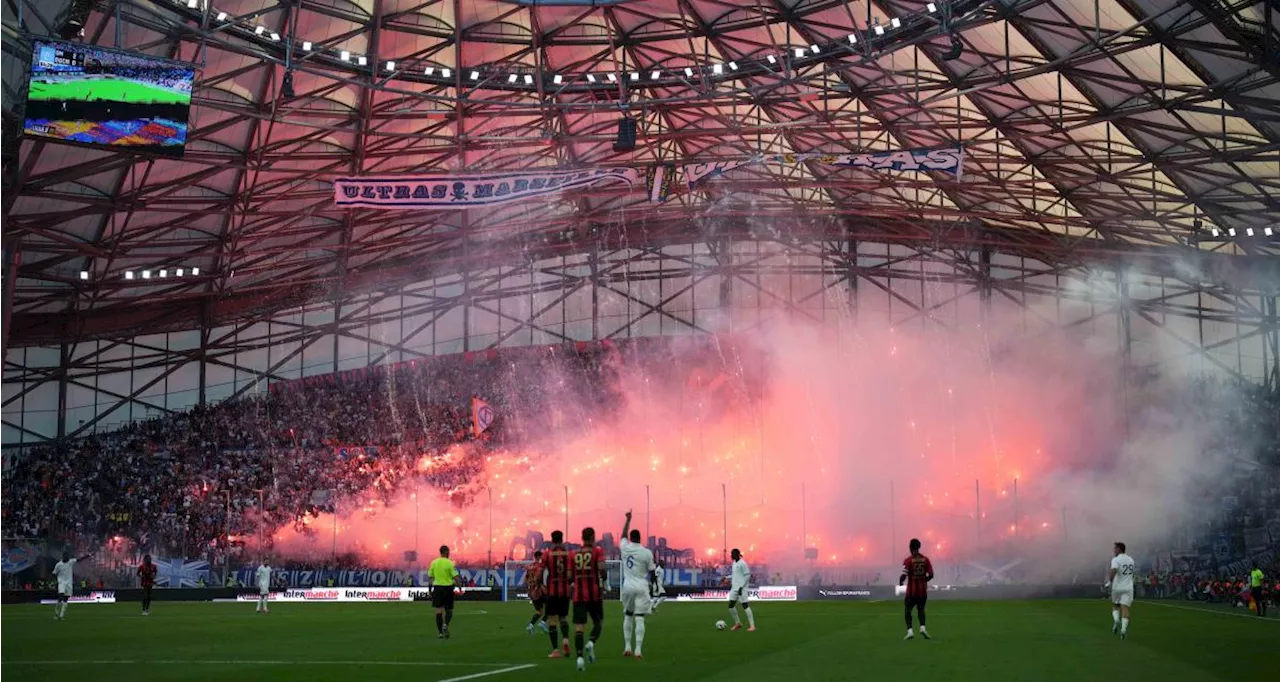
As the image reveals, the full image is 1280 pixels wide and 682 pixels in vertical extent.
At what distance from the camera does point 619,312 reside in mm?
63156

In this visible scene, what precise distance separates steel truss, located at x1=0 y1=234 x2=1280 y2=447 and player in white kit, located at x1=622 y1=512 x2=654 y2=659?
45.2 meters

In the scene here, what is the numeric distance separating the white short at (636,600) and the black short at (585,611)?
352 mm

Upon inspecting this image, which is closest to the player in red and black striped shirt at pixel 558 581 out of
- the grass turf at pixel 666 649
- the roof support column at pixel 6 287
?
the grass turf at pixel 666 649

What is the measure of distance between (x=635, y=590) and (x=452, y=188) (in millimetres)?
22487

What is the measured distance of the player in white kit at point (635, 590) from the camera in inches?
669

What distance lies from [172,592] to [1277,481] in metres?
41.7

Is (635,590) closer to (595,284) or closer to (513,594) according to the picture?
(513,594)

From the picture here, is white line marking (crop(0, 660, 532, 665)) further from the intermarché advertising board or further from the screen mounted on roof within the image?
the intermarché advertising board

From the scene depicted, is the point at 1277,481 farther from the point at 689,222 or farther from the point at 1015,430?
the point at 689,222

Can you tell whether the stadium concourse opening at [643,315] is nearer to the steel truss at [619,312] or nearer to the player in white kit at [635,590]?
the steel truss at [619,312]

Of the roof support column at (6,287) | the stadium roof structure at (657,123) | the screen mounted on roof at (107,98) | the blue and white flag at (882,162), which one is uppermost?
the stadium roof structure at (657,123)

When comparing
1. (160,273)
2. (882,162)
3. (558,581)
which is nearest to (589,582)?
(558,581)

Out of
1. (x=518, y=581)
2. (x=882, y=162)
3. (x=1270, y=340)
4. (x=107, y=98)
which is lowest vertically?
(x=518, y=581)

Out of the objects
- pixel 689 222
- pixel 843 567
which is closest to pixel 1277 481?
pixel 843 567
